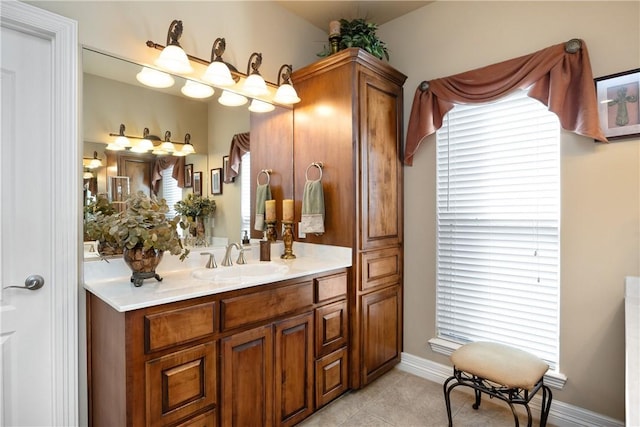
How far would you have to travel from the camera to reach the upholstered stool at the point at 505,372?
168cm

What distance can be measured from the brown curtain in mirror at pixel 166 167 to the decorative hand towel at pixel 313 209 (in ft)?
2.67

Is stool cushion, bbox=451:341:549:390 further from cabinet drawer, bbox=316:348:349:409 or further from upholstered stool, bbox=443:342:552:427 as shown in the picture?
cabinet drawer, bbox=316:348:349:409

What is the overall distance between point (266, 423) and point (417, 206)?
1.81 metres

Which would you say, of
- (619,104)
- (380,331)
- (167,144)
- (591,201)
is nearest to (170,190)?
(167,144)

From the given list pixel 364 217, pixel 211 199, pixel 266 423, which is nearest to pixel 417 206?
pixel 364 217

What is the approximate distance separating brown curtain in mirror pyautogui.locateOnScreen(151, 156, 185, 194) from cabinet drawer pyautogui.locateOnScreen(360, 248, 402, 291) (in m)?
1.30

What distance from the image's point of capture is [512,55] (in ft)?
7.20

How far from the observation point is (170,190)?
2.06 metres

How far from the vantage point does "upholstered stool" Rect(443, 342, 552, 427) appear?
5.52 ft

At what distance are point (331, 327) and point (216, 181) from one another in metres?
1.23

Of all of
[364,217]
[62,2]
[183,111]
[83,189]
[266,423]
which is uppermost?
[62,2]

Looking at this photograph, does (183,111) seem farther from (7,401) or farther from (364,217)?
(7,401)

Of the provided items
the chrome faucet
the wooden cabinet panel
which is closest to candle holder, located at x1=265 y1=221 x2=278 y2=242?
the chrome faucet

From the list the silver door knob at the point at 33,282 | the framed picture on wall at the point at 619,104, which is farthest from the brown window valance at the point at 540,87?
the silver door knob at the point at 33,282
